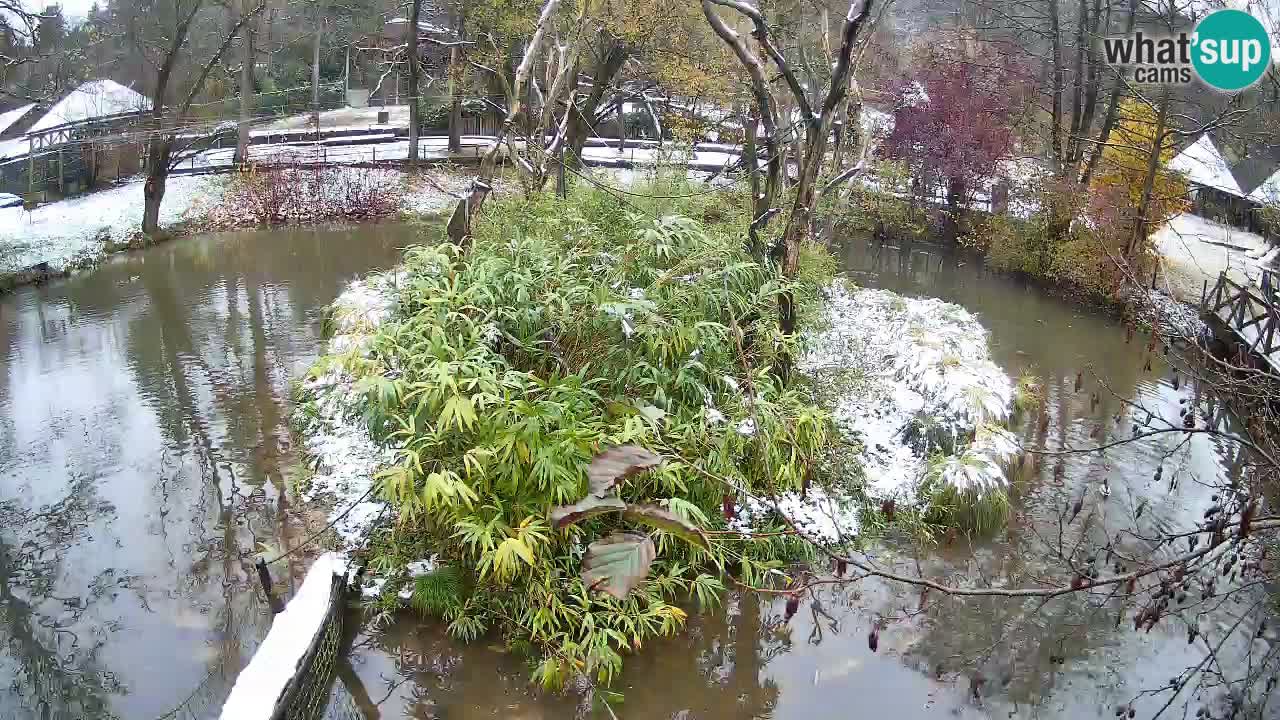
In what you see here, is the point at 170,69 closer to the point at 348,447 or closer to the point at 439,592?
the point at 348,447

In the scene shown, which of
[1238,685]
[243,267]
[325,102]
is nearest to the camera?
[1238,685]

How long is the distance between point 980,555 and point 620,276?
11.2 ft

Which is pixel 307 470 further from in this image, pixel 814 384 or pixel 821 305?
pixel 821 305

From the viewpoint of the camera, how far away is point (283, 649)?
17.8 ft

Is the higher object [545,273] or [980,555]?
[545,273]

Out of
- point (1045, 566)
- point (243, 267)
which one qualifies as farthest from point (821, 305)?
point (243, 267)

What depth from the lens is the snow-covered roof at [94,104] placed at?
2009 centimetres

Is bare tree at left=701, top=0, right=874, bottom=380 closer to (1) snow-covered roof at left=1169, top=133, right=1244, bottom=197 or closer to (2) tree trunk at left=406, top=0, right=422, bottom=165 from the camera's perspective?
(1) snow-covered roof at left=1169, top=133, right=1244, bottom=197

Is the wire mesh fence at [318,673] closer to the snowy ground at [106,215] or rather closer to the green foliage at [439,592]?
the green foliage at [439,592]

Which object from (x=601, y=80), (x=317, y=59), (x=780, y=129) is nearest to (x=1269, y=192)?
(x=780, y=129)

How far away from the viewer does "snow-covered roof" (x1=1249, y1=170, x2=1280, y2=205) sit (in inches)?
508

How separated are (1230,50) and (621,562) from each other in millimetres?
11590

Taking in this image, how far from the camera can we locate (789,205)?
10945 millimetres

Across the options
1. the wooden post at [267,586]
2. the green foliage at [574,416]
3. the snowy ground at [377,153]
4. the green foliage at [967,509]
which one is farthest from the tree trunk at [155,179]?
the green foliage at [967,509]
